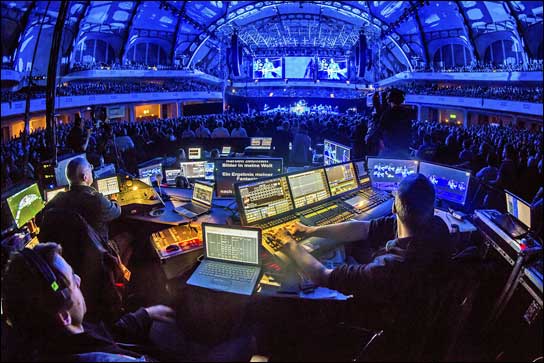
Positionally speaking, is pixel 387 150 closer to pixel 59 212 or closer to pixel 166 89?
pixel 59 212

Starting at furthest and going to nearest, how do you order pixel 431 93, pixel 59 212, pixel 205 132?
pixel 431 93 < pixel 205 132 < pixel 59 212

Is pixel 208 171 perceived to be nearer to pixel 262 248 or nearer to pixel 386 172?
pixel 386 172

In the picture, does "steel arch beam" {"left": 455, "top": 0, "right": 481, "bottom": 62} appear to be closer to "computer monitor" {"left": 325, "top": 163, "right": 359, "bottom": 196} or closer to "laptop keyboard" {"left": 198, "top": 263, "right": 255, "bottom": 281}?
"computer monitor" {"left": 325, "top": 163, "right": 359, "bottom": 196}

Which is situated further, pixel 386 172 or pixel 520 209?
pixel 386 172

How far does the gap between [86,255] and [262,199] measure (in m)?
1.44

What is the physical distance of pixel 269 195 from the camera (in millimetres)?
3137

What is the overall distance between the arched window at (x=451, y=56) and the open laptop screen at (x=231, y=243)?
93.9ft

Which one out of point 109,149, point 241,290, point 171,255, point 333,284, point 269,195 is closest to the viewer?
point 333,284


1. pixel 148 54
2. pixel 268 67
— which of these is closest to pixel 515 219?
pixel 148 54

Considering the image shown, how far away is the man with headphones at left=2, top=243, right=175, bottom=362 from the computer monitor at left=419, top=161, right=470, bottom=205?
3.32 metres

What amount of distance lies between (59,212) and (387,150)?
14.0ft

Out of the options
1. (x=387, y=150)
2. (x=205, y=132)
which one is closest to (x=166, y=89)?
(x=205, y=132)

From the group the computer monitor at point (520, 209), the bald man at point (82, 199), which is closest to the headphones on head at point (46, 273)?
the bald man at point (82, 199)

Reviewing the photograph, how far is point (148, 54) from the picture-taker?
3052cm
